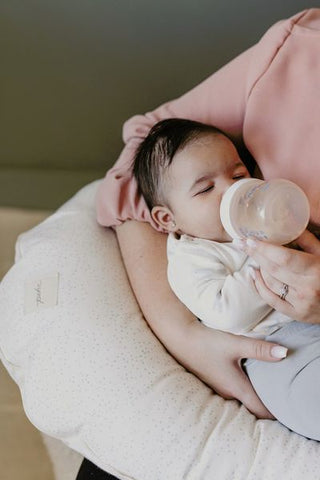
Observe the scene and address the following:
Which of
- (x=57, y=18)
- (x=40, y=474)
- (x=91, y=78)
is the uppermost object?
(x=57, y=18)

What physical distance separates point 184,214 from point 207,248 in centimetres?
9

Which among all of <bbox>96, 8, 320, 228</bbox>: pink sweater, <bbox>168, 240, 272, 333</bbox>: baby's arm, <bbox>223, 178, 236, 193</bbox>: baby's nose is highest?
<bbox>96, 8, 320, 228</bbox>: pink sweater

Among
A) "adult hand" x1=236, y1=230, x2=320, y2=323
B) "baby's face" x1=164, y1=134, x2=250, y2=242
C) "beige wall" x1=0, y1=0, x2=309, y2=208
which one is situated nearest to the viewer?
"adult hand" x1=236, y1=230, x2=320, y2=323

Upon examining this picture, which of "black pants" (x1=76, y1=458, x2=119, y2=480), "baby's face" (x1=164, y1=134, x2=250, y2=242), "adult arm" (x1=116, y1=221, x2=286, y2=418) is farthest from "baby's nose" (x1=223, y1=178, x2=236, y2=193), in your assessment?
"black pants" (x1=76, y1=458, x2=119, y2=480)

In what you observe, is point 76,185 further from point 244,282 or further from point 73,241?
point 244,282

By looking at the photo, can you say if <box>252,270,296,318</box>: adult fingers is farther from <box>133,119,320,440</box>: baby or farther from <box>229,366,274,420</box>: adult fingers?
<box>229,366,274,420</box>: adult fingers

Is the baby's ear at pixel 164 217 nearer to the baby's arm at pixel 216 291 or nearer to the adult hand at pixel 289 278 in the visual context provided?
the baby's arm at pixel 216 291

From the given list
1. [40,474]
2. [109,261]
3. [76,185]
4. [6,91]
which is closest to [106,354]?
[109,261]

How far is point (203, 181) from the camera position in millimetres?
1165

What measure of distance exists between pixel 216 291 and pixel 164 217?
0.25 meters

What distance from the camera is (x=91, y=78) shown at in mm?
1841

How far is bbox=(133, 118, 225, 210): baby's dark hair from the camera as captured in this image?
3.95 feet

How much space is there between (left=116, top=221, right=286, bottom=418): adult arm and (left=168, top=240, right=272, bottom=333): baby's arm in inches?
1.3

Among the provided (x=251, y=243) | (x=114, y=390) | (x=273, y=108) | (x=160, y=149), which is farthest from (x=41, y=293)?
(x=273, y=108)
